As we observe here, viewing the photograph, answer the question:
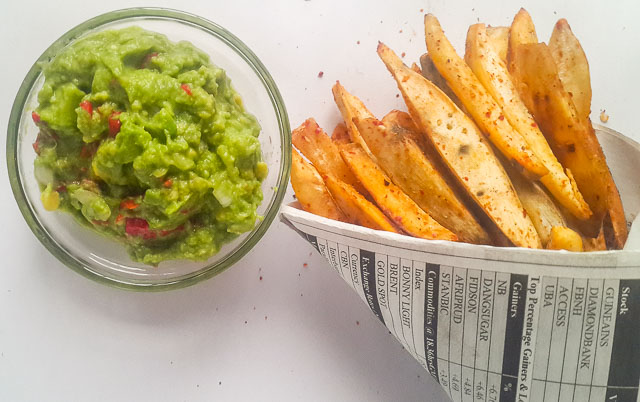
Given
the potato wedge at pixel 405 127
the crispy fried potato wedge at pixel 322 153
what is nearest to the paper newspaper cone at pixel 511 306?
the crispy fried potato wedge at pixel 322 153

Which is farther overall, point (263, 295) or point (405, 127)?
point (263, 295)

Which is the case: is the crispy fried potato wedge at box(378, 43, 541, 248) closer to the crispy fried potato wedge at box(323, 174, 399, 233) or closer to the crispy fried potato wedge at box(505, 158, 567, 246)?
the crispy fried potato wedge at box(505, 158, 567, 246)

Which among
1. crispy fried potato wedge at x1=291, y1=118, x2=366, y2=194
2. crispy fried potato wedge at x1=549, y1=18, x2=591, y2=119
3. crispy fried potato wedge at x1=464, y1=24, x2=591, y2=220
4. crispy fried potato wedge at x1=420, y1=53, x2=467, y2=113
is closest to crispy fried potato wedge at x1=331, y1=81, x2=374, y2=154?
crispy fried potato wedge at x1=291, y1=118, x2=366, y2=194

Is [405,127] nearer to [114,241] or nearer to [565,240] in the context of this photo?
[565,240]

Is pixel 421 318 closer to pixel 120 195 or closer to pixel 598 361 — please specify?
pixel 598 361

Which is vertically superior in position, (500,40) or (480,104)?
(500,40)

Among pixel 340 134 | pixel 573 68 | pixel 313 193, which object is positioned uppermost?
pixel 573 68

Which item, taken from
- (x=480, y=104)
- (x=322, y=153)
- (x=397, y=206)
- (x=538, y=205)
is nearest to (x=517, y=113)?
(x=480, y=104)
